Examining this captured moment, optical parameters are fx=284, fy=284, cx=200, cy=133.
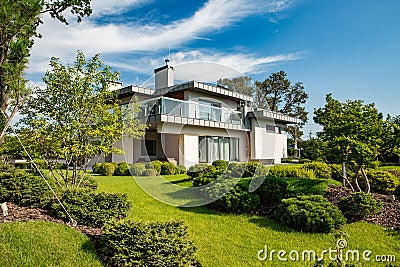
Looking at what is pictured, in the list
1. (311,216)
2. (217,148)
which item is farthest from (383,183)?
(217,148)

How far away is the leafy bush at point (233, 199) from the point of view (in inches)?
284

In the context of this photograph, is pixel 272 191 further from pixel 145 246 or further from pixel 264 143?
pixel 264 143

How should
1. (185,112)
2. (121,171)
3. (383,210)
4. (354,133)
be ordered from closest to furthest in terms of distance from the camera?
(383,210) < (354,133) < (121,171) < (185,112)

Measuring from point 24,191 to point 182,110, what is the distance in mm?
12620

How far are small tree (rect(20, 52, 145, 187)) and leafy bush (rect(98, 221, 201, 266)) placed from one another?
10.8 feet

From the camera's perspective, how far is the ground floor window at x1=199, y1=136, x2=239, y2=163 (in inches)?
810

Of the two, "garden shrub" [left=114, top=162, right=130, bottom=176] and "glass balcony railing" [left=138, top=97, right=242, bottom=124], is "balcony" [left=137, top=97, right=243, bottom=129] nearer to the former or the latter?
"glass balcony railing" [left=138, top=97, right=242, bottom=124]

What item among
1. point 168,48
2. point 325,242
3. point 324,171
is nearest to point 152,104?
point 168,48

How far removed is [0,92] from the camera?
6891 mm

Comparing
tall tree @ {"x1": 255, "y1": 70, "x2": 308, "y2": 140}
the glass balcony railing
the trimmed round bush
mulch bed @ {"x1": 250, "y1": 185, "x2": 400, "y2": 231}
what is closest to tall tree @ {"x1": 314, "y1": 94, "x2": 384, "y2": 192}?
→ mulch bed @ {"x1": 250, "y1": 185, "x2": 400, "y2": 231}

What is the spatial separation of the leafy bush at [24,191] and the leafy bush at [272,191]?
525 centimetres

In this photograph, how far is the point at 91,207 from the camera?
5477 mm

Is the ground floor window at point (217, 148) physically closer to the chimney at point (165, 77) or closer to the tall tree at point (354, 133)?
the chimney at point (165, 77)

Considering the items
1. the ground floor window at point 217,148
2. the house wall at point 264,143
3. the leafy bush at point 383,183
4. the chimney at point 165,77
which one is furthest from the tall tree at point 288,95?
the leafy bush at point 383,183
